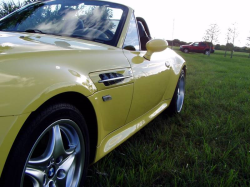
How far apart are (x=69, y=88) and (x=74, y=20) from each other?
1083 mm

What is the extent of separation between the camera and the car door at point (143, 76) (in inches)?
71.1

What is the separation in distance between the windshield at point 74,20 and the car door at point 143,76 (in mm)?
160

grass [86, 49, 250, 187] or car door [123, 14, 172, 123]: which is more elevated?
car door [123, 14, 172, 123]

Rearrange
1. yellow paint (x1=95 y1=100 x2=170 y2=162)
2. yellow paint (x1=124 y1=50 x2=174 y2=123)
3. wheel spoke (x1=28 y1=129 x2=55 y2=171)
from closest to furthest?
wheel spoke (x1=28 y1=129 x2=55 y2=171)
yellow paint (x1=95 y1=100 x2=170 y2=162)
yellow paint (x1=124 y1=50 x2=174 y2=123)

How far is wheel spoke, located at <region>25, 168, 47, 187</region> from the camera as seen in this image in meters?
1.00

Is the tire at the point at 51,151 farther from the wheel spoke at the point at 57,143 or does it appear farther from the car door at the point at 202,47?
the car door at the point at 202,47

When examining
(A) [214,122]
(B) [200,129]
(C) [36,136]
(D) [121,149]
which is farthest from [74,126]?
(A) [214,122]

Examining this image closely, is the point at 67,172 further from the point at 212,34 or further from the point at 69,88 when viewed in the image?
the point at 212,34

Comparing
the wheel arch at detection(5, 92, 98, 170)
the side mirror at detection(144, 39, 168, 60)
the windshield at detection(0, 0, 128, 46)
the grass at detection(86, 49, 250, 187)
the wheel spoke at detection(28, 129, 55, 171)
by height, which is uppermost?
the windshield at detection(0, 0, 128, 46)

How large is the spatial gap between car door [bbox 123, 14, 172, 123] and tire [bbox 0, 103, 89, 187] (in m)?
0.62

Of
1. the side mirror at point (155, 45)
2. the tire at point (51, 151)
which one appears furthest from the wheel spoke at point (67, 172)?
the side mirror at point (155, 45)

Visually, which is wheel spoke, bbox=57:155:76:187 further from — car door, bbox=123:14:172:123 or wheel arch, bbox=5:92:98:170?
car door, bbox=123:14:172:123

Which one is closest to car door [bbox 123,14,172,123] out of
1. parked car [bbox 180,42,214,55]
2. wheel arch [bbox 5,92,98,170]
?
wheel arch [bbox 5,92,98,170]

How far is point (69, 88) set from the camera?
1.10m
